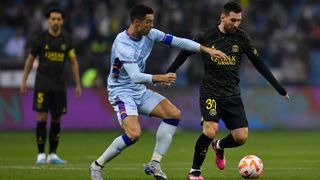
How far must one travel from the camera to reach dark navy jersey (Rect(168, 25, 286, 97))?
11508 millimetres

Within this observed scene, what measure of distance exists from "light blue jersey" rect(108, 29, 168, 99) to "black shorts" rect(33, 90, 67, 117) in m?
4.04

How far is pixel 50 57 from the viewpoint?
49.0 ft

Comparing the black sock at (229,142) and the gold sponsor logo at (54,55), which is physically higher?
the gold sponsor logo at (54,55)

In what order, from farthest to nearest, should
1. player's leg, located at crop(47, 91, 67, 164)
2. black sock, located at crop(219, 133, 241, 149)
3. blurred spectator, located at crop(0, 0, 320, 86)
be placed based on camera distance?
blurred spectator, located at crop(0, 0, 320, 86), player's leg, located at crop(47, 91, 67, 164), black sock, located at crop(219, 133, 241, 149)

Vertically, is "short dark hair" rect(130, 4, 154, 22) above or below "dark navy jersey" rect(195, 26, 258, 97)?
above

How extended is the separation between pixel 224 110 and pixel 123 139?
178 cm

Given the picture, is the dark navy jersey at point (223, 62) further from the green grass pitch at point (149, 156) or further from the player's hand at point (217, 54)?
the green grass pitch at point (149, 156)

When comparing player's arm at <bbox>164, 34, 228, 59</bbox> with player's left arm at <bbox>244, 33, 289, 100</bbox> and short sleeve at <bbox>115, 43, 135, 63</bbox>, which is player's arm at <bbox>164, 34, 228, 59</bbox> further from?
player's left arm at <bbox>244, 33, 289, 100</bbox>

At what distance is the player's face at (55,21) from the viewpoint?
14.6m

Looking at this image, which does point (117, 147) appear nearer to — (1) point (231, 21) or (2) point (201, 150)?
(2) point (201, 150)

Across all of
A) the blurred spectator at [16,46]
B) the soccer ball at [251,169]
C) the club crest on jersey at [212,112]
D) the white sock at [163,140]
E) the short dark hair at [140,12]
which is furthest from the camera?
the blurred spectator at [16,46]

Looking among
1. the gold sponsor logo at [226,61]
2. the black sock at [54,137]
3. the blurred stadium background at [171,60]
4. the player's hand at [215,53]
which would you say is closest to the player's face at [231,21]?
the gold sponsor logo at [226,61]

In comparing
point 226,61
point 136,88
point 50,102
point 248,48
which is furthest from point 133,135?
point 50,102

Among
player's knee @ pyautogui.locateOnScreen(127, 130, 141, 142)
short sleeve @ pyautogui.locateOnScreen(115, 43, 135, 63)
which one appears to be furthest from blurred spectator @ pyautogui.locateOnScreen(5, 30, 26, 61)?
player's knee @ pyautogui.locateOnScreen(127, 130, 141, 142)
